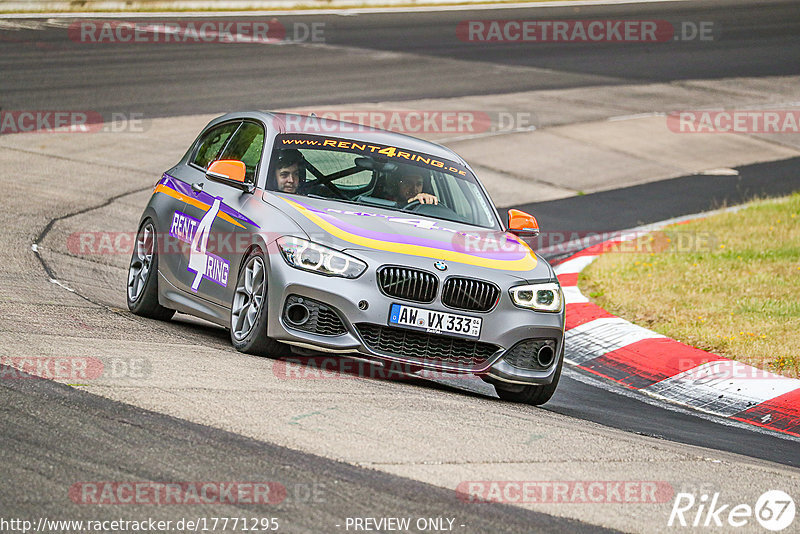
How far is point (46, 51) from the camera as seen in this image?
2484 cm

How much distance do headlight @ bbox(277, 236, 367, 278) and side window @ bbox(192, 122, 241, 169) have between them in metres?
2.17

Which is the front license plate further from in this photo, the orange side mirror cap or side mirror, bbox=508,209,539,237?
the orange side mirror cap

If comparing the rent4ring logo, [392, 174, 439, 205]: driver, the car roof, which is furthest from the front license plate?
the rent4ring logo

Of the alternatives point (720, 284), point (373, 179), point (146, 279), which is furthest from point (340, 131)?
point (720, 284)

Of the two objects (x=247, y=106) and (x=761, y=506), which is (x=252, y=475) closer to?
(x=761, y=506)

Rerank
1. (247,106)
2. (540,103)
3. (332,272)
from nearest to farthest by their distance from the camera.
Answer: (332,272), (247,106), (540,103)

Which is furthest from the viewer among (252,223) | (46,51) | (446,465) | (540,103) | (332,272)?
(46,51)

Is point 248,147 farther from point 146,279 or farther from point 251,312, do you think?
point 251,312

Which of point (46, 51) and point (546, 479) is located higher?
point (46, 51)

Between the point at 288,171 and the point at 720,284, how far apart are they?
514 cm

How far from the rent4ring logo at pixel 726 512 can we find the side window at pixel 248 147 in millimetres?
4270

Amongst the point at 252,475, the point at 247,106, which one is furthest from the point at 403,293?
the point at 247,106

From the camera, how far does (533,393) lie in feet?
26.2

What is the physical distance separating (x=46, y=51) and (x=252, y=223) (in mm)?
18478
